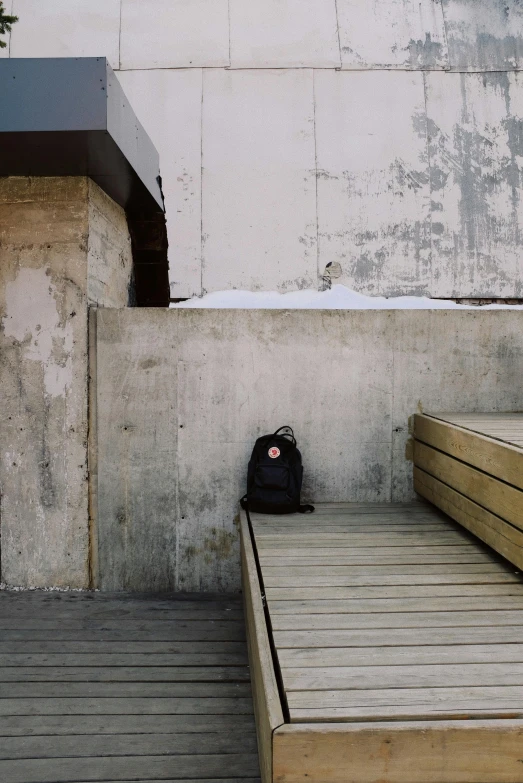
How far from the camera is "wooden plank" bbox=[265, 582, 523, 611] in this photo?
2.30 metres

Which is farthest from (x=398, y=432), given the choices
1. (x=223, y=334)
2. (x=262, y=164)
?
(x=262, y=164)

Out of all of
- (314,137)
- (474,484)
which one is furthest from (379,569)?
(314,137)

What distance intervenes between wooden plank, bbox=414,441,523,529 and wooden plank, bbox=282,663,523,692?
2.56ft

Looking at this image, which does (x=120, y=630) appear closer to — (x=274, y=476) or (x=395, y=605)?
(x=274, y=476)

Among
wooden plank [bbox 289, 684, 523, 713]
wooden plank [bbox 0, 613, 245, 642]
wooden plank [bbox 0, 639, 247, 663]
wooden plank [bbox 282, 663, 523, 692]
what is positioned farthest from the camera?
wooden plank [bbox 0, 613, 245, 642]

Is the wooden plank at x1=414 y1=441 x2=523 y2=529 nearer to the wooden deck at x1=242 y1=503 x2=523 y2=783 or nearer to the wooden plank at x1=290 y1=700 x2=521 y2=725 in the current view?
the wooden deck at x1=242 y1=503 x2=523 y2=783

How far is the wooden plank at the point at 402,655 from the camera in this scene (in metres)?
1.80

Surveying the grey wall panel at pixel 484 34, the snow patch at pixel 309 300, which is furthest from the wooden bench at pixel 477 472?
the grey wall panel at pixel 484 34

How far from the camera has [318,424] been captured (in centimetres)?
365

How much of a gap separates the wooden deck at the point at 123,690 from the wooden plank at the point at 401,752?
693mm

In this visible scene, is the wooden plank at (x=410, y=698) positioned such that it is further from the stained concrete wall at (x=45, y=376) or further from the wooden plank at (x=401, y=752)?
the stained concrete wall at (x=45, y=376)

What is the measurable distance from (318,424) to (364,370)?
42 cm

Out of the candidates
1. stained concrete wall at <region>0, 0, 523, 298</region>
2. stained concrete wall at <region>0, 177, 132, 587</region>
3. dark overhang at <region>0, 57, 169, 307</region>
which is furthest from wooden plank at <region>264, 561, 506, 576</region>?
stained concrete wall at <region>0, 0, 523, 298</region>

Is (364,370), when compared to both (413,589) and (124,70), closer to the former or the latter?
(413,589)
